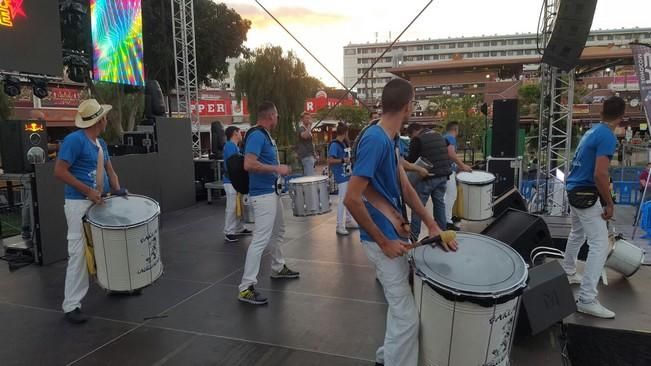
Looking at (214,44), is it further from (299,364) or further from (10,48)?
(299,364)

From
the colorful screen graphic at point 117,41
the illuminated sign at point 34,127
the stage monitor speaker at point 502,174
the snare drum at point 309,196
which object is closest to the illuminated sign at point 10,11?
the colorful screen graphic at point 117,41

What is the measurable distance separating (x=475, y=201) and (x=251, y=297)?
4.58 metres

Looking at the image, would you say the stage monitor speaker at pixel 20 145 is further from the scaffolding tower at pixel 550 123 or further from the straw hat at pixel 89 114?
the scaffolding tower at pixel 550 123

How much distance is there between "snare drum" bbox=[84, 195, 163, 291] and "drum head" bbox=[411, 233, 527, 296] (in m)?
2.30

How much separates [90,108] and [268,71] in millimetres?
22559

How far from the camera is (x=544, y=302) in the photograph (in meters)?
3.51

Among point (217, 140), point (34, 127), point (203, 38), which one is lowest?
point (217, 140)

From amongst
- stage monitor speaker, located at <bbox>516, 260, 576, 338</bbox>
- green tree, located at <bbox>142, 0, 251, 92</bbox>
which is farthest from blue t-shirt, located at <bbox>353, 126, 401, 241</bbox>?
green tree, located at <bbox>142, 0, 251, 92</bbox>

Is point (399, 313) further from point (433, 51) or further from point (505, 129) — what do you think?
point (433, 51)

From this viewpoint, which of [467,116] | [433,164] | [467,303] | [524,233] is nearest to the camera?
[467,303]

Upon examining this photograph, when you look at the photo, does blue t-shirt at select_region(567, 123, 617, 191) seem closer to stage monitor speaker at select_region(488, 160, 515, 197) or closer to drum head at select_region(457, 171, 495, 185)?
drum head at select_region(457, 171, 495, 185)

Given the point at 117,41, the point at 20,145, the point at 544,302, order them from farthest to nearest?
the point at 117,41 < the point at 20,145 < the point at 544,302

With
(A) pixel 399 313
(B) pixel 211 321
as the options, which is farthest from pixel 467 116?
(A) pixel 399 313

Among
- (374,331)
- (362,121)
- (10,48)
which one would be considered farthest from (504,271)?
(362,121)
